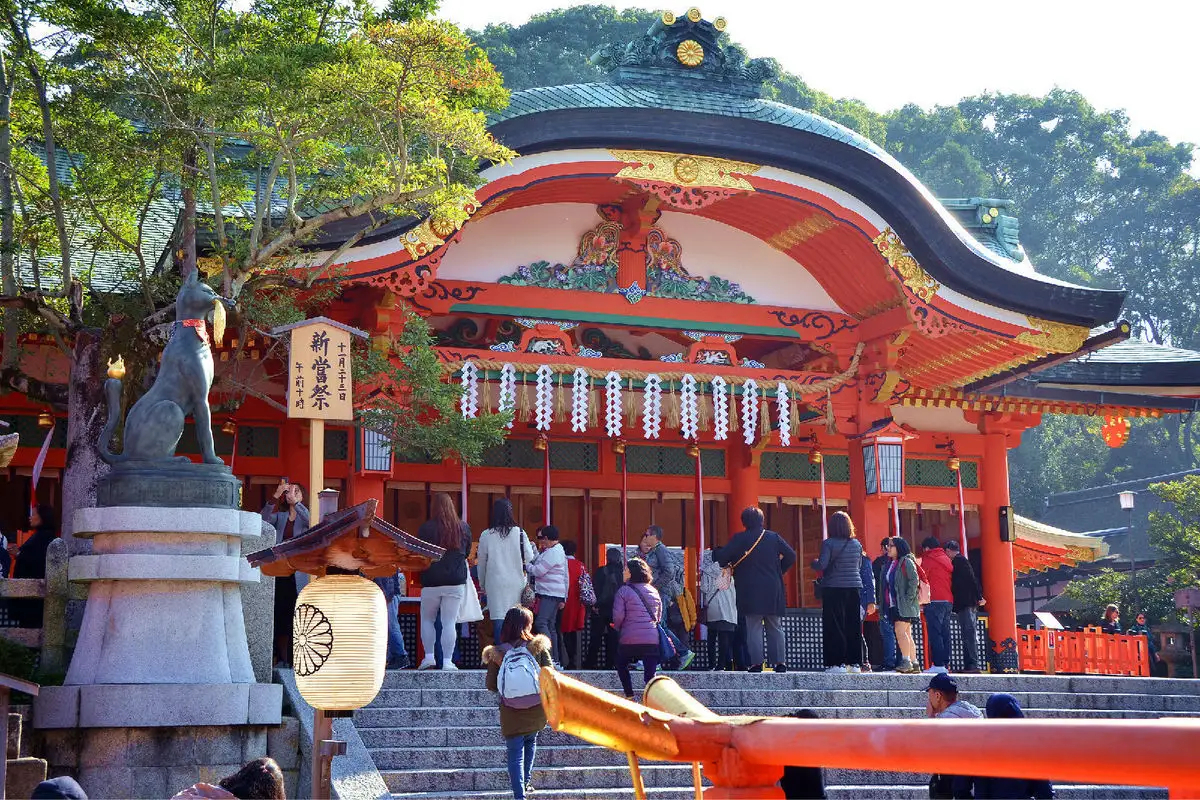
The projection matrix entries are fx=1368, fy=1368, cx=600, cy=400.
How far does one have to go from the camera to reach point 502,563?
1154 cm

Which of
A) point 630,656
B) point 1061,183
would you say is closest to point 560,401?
point 630,656

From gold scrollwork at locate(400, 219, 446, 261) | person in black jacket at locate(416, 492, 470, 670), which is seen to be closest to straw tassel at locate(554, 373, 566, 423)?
gold scrollwork at locate(400, 219, 446, 261)

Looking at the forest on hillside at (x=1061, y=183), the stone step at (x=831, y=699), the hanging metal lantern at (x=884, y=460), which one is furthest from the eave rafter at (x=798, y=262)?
the forest on hillside at (x=1061, y=183)

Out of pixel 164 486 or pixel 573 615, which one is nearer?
pixel 164 486

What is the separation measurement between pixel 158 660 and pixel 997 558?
11334 millimetres

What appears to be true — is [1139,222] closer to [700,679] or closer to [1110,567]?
[1110,567]

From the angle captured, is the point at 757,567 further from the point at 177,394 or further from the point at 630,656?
the point at 177,394

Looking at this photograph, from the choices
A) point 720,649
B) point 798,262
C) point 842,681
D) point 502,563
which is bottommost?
point 842,681

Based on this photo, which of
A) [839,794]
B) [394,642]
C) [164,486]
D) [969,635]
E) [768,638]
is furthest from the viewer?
[969,635]

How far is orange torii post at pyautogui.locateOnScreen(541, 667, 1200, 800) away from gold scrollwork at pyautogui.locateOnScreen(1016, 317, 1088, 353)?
13432 millimetres

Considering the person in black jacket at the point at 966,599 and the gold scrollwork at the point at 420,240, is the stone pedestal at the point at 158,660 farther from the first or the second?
the person in black jacket at the point at 966,599

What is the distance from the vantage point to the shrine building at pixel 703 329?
14000mm

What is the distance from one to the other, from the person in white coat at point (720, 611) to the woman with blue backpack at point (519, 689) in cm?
401

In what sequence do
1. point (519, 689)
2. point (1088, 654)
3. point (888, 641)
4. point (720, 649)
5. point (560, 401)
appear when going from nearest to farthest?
point (519, 689) → point (720, 649) → point (888, 641) → point (560, 401) → point (1088, 654)
